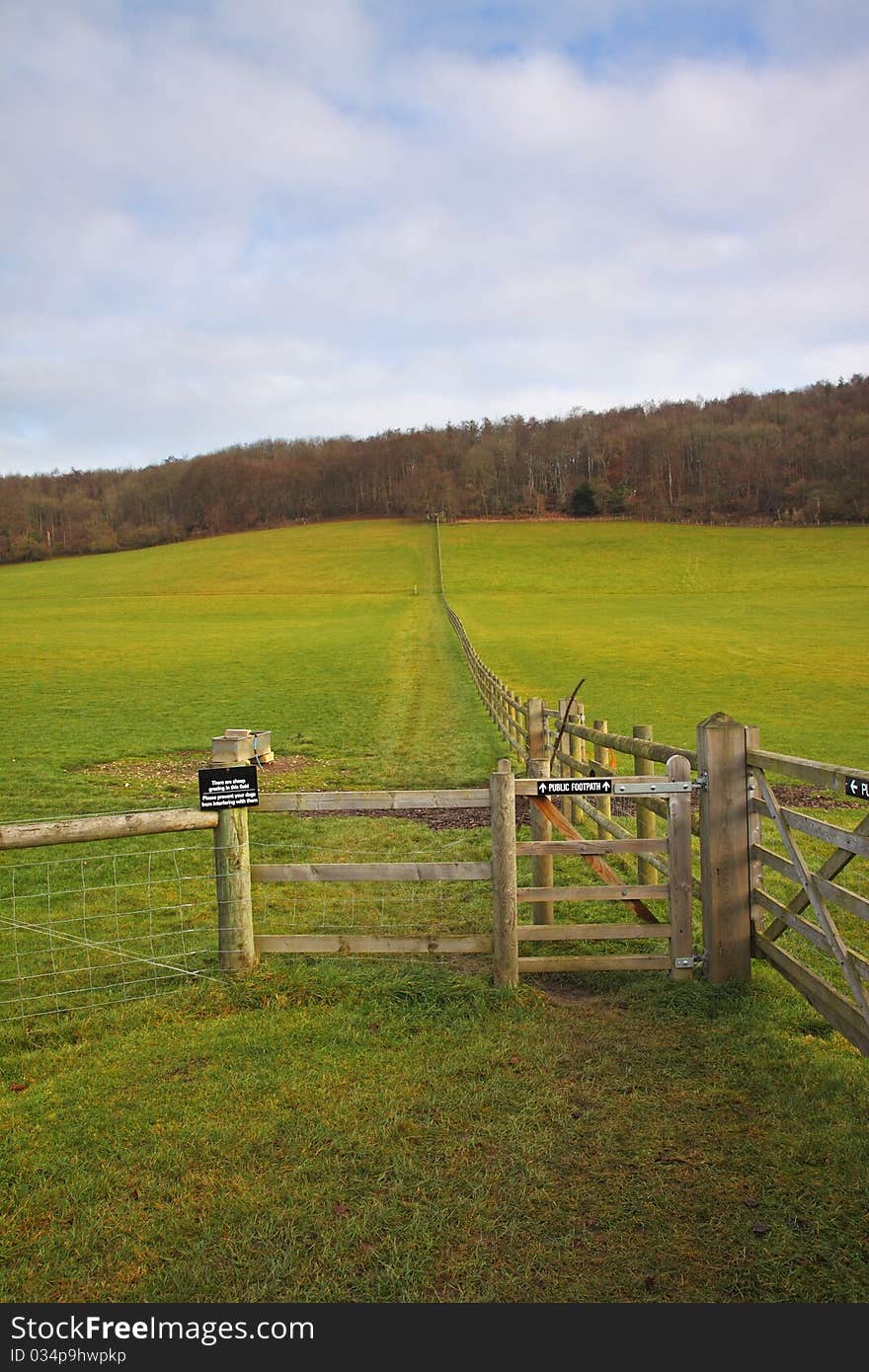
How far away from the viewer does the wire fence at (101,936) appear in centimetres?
630

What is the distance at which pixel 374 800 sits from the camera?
6.19 metres

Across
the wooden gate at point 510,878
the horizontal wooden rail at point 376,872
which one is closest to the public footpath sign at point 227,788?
the wooden gate at point 510,878

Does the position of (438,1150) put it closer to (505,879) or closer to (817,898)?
(505,879)

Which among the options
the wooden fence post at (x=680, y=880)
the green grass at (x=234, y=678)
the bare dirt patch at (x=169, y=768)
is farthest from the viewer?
the green grass at (x=234, y=678)

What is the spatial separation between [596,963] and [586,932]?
0.72ft

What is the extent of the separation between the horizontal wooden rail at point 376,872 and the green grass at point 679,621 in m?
11.7

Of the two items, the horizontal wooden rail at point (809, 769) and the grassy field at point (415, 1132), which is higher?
the horizontal wooden rail at point (809, 769)

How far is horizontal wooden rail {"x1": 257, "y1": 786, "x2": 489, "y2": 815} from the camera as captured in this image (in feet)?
19.9

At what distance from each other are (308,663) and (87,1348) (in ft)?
102

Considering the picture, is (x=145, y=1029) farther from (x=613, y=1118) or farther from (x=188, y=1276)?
(x=613, y=1118)

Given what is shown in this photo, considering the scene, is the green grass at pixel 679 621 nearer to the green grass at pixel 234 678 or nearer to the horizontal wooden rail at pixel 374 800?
the green grass at pixel 234 678

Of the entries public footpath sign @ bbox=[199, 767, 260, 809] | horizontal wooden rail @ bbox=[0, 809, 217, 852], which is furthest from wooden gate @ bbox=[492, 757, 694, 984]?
horizontal wooden rail @ bbox=[0, 809, 217, 852]

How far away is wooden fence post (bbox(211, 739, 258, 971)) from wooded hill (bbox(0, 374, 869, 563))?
10166cm

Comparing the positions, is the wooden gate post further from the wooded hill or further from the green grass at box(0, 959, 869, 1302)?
the wooded hill
